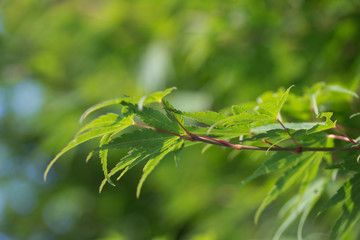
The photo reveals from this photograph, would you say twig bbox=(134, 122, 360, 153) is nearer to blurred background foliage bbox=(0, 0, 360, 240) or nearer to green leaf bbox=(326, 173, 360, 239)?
green leaf bbox=(326, 173, 360, 239)

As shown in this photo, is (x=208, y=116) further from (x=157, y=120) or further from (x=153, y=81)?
(x=153, y=81)

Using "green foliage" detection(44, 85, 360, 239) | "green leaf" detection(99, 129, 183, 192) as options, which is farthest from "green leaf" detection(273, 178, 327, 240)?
"green leaf" detection(99, 129, 183, 192)

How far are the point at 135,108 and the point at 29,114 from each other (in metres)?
1.46

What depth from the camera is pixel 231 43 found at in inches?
47.6

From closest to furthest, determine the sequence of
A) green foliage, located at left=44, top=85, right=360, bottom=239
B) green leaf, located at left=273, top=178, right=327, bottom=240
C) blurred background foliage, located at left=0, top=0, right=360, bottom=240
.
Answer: green foliage, located at left=44, top=85, right=360, bottom=239 < green leaf, located at left=273, top=178, right=327, bottom=240 < blurred background foliage, located at left=0, top=0, right=360, bottom=240

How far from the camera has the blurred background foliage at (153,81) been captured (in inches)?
43.8

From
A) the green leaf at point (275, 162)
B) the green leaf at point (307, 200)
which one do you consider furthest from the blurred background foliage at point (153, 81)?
the green leaf at point (275, 162)

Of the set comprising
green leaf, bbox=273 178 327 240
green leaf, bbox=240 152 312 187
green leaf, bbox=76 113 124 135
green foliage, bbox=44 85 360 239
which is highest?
green leaf, bbox=76 113 124 135

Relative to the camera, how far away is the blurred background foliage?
111 centimetres

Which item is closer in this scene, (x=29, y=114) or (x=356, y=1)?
(x=356, y=1)

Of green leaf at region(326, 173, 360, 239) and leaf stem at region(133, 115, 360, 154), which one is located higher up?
leaf stem at region(133, 115, 360, 154)

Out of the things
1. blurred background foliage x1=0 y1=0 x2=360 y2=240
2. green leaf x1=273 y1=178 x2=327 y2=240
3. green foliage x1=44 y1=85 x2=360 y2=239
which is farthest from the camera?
blurred background foliage x1=0 y1=0 x2=360 y2=240

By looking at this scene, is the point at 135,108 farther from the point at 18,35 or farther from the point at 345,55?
the point at 18,35

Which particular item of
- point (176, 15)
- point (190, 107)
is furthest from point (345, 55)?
point (176, 15)
